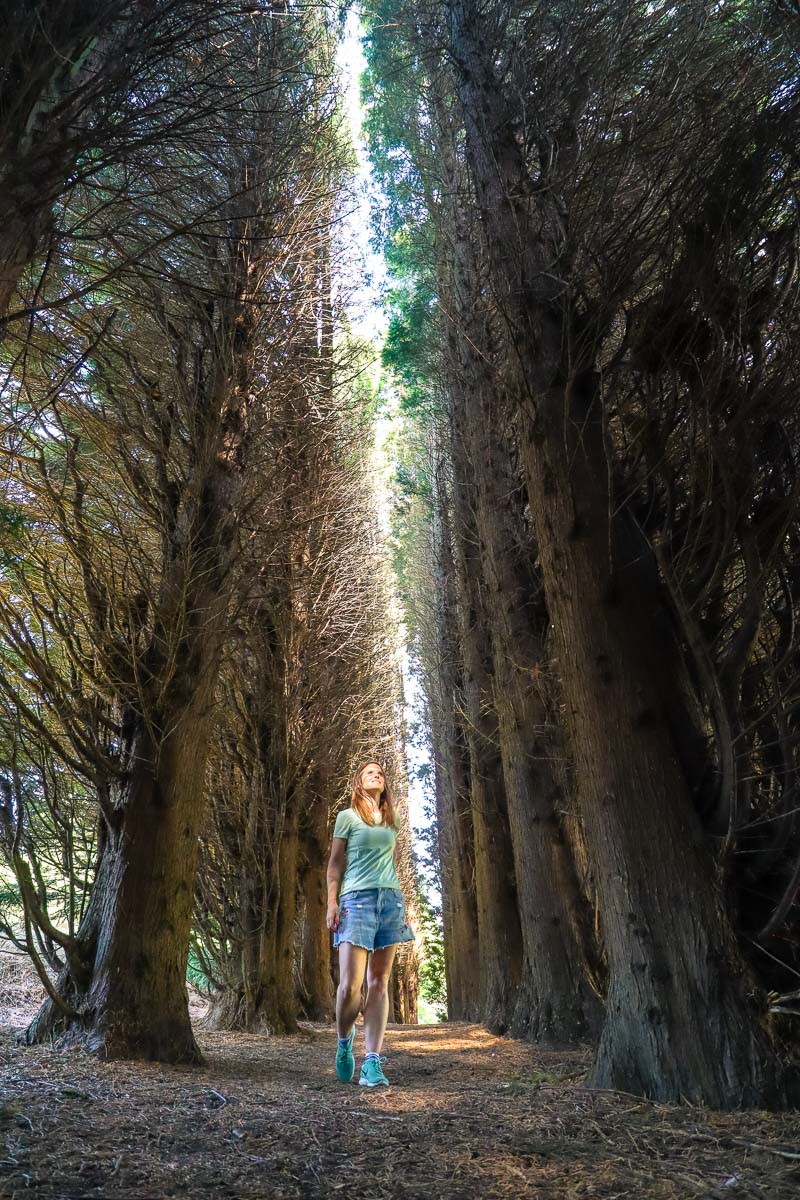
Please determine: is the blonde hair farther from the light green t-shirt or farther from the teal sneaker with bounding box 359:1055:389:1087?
the teal sneaker with bounding box 359:1055:389:1087

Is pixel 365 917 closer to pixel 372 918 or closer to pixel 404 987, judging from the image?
pixel 372 918

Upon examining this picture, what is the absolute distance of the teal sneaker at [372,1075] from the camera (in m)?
4.13

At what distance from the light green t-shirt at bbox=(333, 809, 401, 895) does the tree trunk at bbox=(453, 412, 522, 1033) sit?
404 cm

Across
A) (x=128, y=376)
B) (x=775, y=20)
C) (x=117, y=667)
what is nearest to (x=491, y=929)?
(x=117, y=667)

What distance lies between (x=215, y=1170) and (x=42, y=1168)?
408 millimetres

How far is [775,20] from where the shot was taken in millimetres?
3322

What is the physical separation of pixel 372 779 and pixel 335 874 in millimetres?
556

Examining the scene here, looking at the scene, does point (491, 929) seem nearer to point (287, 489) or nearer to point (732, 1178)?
point (287, 489)

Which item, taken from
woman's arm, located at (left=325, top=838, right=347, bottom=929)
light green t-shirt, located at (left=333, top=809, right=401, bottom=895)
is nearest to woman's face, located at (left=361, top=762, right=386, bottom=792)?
light green t-shirt, located at (left=333, top=809, right=401, bottom=895)

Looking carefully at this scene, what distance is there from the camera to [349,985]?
14.1 ft

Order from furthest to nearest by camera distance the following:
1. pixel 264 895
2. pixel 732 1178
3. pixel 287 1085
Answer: pixel 264 895 → pixel 287 1085 → pixel 732 1178

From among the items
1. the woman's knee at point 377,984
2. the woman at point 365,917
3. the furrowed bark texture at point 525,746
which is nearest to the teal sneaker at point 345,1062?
the woman at point 365,917

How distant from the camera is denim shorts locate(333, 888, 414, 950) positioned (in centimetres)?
442

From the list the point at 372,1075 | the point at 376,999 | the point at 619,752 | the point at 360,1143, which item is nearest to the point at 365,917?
the point at 376,999
